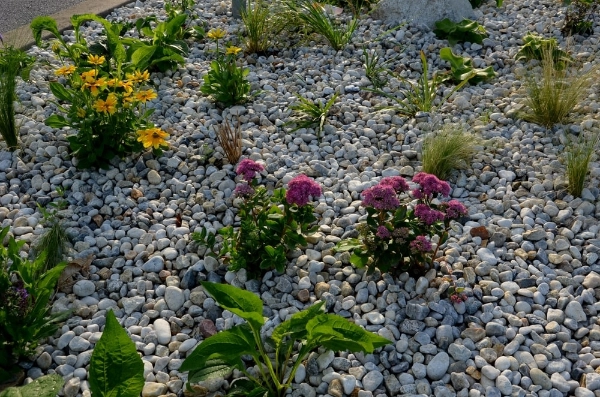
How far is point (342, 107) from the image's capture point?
432 centimetres

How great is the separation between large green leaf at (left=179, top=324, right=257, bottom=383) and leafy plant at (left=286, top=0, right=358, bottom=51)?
2.90 metres

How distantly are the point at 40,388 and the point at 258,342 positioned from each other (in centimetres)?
84

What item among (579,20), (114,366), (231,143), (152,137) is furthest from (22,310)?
(579,20)

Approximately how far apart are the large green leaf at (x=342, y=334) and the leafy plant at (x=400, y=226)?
0.51m

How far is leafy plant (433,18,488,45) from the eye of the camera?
194 inches

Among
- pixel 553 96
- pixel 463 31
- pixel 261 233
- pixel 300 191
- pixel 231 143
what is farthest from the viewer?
pixel 463 31

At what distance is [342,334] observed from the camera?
2537mm

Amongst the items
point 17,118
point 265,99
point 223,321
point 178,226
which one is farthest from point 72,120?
point 223,321

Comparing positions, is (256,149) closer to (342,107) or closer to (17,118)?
(342,107)

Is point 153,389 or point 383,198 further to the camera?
point 383,198

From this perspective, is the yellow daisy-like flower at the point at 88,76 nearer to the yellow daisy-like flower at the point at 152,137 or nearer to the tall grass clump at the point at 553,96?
the yellow daisy-like flower at the point at 152,137

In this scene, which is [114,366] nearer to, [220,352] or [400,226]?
[220,352]

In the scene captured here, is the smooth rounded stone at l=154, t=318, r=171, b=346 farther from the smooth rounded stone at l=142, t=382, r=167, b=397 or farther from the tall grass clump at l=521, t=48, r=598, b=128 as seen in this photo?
the tall grass clump at l=521, t=48, r=598, b=128

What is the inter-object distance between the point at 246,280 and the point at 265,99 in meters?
1.66
